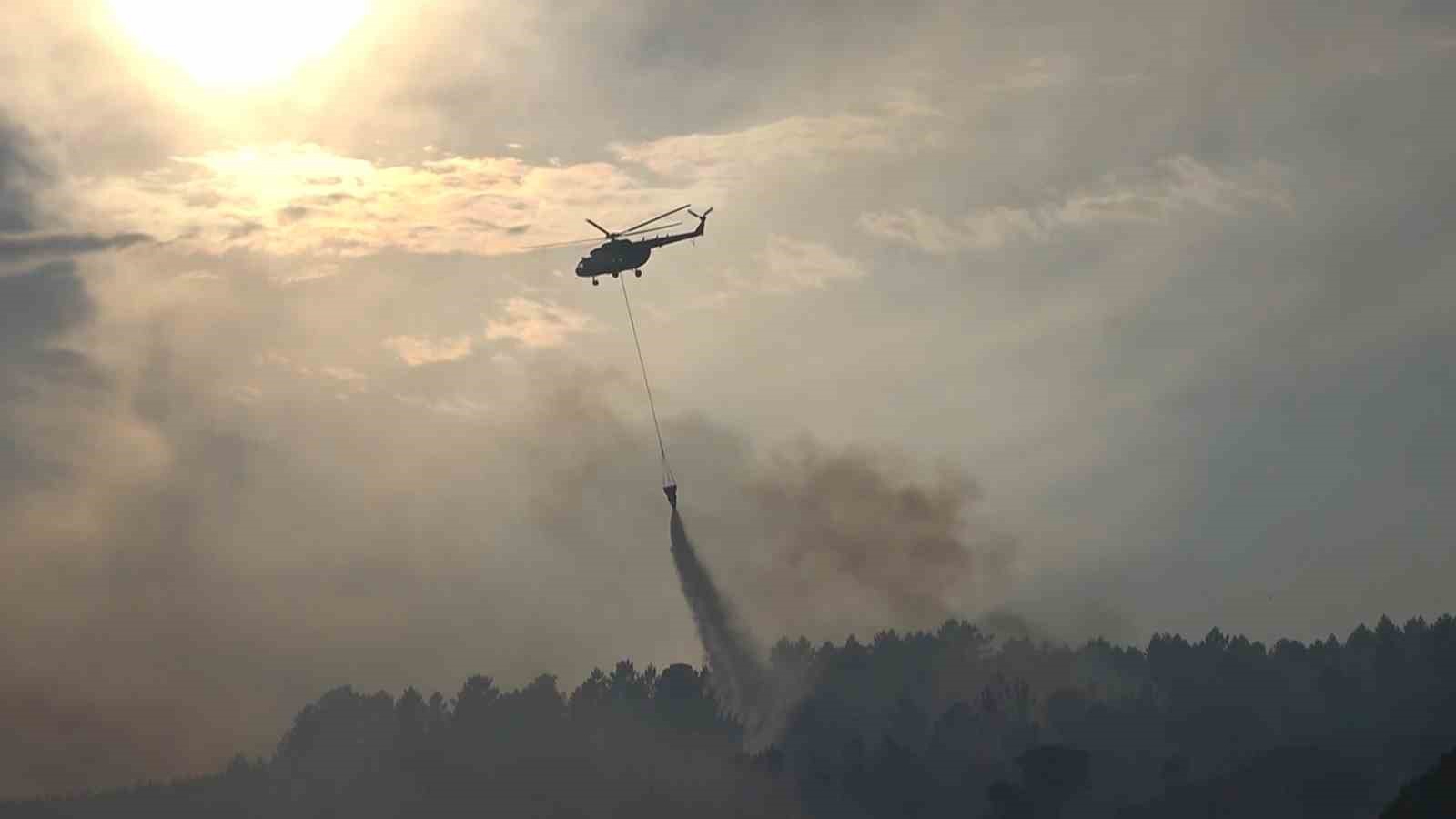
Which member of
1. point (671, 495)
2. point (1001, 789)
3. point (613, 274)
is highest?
point (613, 274)

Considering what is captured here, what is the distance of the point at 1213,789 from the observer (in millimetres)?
189250

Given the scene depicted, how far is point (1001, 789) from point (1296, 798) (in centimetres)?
3309

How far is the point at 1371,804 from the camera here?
186 metres

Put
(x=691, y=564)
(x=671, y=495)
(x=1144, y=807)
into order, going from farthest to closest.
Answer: (x=1144, y=807) → (x=691, y=564) → (x=671, y=495)

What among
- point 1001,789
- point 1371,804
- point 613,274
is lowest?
point 1371,804

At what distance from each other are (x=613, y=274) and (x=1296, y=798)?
99.0 m

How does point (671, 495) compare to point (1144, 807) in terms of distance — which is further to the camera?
point (1144, 807)

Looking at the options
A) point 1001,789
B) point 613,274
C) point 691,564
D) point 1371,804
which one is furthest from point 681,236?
point 1371,804

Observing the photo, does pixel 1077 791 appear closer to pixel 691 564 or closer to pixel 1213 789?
pixel 1213 789

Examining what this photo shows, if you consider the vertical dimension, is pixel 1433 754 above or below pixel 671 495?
below

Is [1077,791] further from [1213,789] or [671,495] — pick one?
[671,495]

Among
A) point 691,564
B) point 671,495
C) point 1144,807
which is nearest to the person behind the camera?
point 671,495

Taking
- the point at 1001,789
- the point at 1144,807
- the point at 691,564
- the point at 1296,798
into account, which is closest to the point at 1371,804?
the point at 1296,798

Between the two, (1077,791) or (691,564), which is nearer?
(691,564)
